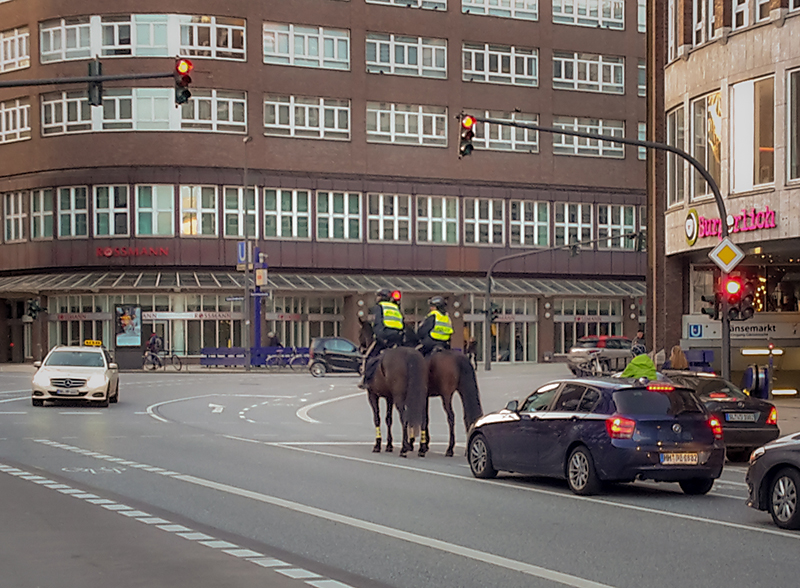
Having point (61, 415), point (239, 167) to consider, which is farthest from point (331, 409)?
point (239, 167)

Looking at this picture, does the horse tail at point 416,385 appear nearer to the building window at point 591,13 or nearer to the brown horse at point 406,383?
the brown horse at point 406,383

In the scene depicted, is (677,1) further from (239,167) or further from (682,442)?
(239,167)

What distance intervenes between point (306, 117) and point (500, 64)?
11067 mm

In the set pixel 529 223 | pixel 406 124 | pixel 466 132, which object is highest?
pixel 406 124

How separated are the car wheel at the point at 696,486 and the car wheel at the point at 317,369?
134ft

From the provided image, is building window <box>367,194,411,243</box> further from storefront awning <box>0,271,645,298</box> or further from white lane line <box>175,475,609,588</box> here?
white lane line <box>175,475,609,588</box>

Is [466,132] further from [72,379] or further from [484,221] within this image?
[484,221]

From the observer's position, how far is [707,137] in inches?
1401

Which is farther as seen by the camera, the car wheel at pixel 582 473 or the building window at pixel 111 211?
the building window at pixel 111 211

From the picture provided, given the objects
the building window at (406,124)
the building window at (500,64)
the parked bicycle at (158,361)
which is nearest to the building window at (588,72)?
the building window at (500,64)

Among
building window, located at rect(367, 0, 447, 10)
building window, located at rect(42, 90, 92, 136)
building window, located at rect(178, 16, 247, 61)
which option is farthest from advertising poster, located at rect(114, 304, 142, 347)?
building window, located at rect(367, 0, 447, 10)

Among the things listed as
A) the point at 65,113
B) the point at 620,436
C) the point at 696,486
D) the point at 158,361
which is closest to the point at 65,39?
the point at 65,113

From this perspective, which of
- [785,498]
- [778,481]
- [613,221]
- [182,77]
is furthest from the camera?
[613,221]

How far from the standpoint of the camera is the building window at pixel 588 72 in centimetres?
7525
